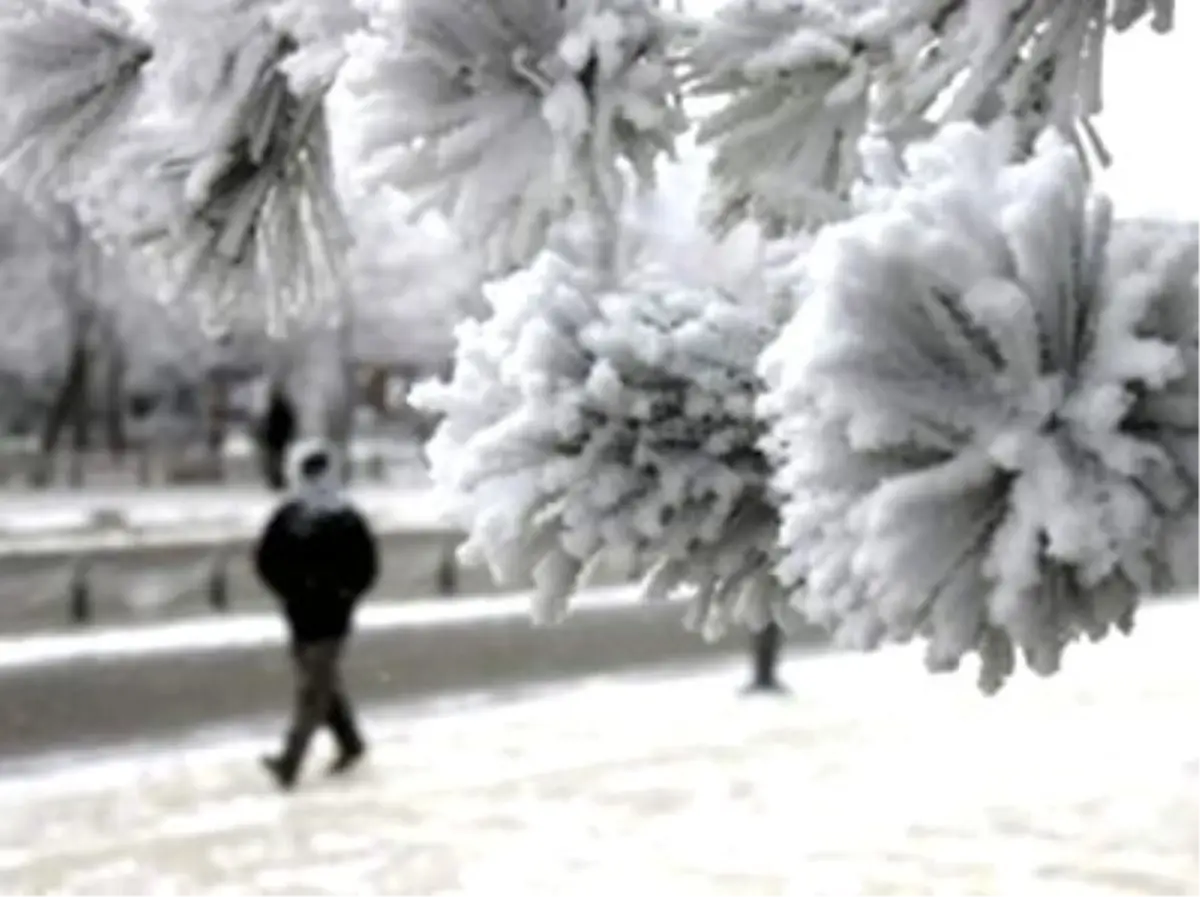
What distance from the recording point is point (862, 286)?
1.62m

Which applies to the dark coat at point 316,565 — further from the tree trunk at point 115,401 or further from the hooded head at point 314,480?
the tree trunk at point 115,401

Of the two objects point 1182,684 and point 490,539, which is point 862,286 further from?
point 1182,684

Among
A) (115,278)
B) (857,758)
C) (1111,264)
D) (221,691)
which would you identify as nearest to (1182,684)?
(857,758)

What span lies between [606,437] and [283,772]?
9.73m

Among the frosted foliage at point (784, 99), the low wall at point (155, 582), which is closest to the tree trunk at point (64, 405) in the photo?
the low wall at point (155, 582)

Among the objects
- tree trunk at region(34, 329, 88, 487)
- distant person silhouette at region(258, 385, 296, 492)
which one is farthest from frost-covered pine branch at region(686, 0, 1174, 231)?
tree trunk at region(34, 329, 88, 487)

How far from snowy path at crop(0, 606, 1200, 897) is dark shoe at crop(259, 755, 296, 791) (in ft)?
0.52

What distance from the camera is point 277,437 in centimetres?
3944

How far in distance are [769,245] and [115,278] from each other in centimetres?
3970

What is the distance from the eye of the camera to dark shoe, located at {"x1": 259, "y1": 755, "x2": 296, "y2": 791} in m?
11.7

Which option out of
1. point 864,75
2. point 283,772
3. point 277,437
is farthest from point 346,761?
point 277,437

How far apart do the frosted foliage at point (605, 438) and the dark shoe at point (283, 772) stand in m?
9.46

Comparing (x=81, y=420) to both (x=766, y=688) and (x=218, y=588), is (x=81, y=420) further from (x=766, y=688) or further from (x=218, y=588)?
(x=766, y=688)

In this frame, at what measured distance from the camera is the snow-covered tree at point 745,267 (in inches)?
64.6
